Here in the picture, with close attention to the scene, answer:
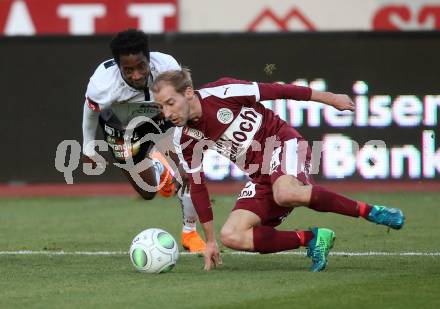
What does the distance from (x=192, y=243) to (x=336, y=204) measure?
2.14m

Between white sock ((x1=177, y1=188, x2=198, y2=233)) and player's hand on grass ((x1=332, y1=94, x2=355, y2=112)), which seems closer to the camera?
player's hand on grass ((x1=332, y1=94, x2=355, y2=112))

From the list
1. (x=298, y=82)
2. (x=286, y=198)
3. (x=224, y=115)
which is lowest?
(x=286, y=198)

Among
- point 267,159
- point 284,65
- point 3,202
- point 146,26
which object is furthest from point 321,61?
point 146,26

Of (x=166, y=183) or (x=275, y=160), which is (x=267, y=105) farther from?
(x=275, y=160)

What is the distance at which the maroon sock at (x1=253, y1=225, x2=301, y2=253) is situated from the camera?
7824mm

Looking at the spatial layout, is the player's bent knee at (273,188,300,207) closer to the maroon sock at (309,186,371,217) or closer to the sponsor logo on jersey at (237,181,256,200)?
the maroon sock at (309,186,371,217)

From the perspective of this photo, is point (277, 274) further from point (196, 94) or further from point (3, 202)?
point (3, 202)

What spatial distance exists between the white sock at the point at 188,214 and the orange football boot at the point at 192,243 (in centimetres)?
4

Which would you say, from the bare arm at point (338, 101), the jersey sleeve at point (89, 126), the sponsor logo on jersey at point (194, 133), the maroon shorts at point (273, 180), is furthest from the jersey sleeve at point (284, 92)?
the jersey sleeve at point (89, 126)

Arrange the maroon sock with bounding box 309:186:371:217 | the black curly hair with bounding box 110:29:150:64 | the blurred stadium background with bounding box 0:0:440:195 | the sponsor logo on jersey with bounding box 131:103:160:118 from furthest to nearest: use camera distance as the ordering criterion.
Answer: the blurred stadium background with bounding box 0:0:440:195 → the sponsor logo on jersey with bounding box 131:103:160:118 → the black curly hair with bounding box 110:29:150:64 → the maroon sock with bounding box 309:186:371:217

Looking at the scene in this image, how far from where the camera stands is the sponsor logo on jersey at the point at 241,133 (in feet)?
26.5

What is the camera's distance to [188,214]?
31.1 feet

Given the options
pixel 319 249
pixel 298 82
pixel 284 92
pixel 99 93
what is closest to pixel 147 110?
pixel 99 93

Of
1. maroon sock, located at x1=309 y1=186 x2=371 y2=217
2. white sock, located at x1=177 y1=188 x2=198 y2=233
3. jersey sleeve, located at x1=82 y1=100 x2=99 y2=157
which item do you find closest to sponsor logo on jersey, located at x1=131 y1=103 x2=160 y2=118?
jersey sleeve, located at x1=82 y1=100 x2=99 y2=157
